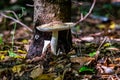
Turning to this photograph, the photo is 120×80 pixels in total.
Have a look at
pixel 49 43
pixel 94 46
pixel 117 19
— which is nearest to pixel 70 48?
pixel 49 43

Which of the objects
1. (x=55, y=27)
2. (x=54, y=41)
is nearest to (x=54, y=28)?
(x=55, y=27)

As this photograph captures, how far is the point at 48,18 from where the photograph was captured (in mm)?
2893

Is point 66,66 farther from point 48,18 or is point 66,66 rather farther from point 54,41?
point 48,18

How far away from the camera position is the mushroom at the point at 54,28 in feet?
8.49

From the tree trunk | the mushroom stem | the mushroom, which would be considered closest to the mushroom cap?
the mushroom

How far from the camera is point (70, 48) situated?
119 inches

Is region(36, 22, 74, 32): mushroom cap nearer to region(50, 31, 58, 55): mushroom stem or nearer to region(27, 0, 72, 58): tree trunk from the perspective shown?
region(50, 31, 58, 55): mushroom stem

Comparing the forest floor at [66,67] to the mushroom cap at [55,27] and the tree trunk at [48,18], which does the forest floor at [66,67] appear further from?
the mushroom cap at [55,27]

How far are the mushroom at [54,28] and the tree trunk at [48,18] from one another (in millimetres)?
101

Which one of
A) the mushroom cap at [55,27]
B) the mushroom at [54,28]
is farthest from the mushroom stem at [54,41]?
the mushroom cap at [55,27]

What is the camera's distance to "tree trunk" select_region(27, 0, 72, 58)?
2881 millimetres

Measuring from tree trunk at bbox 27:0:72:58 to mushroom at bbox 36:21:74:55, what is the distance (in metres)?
0.10

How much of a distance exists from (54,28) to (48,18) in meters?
0.33

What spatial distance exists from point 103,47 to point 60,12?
656 millimetres
